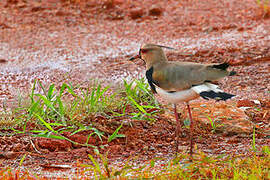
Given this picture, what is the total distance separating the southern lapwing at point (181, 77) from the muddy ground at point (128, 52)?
634 mm

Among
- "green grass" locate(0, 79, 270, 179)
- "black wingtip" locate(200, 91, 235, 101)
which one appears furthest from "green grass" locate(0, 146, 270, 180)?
"black wingtip" locate(200, 91, 235, 101)

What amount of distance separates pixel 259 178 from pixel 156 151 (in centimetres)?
102

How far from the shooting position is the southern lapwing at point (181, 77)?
2805 mm

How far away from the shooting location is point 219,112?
402 centimetres

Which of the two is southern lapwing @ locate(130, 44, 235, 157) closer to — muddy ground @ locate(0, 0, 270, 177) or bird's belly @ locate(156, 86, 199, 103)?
bird's belly @ locate(156, 86, 199, 103)

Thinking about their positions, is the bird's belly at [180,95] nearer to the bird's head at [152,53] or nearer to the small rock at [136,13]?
the bird's head at [152,53]

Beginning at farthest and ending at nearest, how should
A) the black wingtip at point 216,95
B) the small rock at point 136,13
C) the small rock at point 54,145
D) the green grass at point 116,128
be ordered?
the small rock at point 136,13, the small rock at point 54,145, the green grass at point 116,128, the black wingtip at point 216,95

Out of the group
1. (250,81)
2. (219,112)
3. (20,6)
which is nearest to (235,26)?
(250,81)

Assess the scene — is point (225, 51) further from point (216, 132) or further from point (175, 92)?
point (175, 92)

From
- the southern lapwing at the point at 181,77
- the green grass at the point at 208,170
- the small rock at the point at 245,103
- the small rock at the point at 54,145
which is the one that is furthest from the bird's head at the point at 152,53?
the small rock at the point at 245,103

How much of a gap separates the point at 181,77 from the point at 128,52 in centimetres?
340

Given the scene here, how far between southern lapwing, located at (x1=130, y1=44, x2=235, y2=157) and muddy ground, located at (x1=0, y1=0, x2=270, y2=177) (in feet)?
2.08

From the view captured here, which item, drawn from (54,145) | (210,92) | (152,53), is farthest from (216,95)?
(54,145)

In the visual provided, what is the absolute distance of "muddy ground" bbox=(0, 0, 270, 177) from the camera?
3.47 metres
